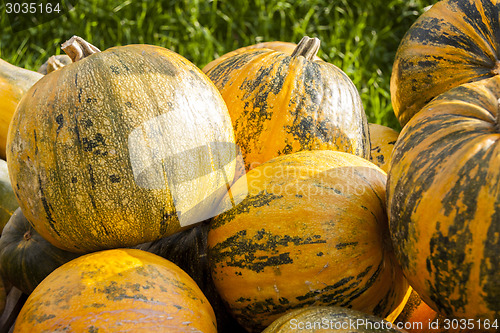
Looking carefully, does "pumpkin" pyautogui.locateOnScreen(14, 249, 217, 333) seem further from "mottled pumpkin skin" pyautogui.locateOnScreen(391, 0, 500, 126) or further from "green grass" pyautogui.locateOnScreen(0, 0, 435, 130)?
"green grass" pyautogui.locateOnScreen(0, 0, 435, 130)

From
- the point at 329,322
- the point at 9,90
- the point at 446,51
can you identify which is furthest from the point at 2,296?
the point at 446,51

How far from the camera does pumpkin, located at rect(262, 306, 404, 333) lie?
4.15 feet

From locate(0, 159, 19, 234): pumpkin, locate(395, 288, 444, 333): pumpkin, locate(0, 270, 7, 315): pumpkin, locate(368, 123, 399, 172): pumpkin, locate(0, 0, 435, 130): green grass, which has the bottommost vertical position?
locate(0, 270, 7, 315): pumpkin

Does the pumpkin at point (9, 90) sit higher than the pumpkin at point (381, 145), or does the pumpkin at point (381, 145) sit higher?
the pumpkin at point (9, 90)

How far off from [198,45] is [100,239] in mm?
3418

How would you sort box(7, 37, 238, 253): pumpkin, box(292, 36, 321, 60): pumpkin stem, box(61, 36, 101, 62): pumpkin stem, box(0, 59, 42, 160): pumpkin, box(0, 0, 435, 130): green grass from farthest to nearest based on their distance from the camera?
box(0, 0, 435, 130): green grass
box(0, 59, 42, 160): pumpkin
box(292, 36, 321, 60): pumpkin stem
box(61, 36, 101, 62): pumpkin stem
box(7, 37, 238, 253): pumpkin

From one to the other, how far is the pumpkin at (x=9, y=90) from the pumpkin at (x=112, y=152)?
93 cm

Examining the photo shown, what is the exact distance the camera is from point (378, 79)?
15.3 feet

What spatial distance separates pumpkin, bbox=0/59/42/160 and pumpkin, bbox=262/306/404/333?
171 cm

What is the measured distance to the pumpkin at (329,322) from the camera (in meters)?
1.26

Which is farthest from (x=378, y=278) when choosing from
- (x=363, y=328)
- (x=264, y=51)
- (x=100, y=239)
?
(x=264, y=51)

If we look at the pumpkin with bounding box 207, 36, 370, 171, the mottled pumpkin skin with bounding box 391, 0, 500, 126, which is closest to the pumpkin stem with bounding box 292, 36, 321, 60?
the pumpkin with bounding box 207, 36, 370, 171

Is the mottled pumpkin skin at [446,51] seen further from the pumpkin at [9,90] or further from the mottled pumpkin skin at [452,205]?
the pumpkin at [9,90]

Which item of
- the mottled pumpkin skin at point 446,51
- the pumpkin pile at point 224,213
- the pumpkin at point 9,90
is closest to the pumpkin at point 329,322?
the pumpkin pile at point 224,213
